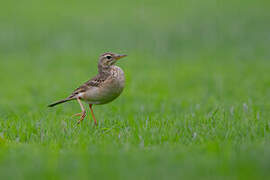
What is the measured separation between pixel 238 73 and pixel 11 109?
316 inches

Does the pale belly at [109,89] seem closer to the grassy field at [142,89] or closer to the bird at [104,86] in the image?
the bird at [104,86]

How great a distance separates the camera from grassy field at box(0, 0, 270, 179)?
504 cm

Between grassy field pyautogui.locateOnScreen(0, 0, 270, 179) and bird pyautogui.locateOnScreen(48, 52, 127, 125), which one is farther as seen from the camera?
bird pyautogui.locateOnScreen(48, 52, 127, 125)

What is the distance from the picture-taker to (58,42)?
20328 mm

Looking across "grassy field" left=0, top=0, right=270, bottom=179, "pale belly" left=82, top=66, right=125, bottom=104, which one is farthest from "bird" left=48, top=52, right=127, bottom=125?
"grassy field" left=0, top=0, right=270, bottom=179

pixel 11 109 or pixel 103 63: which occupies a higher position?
pixel 103 63

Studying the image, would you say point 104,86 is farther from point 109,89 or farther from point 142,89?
point 142,89

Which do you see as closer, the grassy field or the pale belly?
the grassy field

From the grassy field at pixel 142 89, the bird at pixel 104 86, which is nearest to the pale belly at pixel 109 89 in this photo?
the bird at pixel 104 86

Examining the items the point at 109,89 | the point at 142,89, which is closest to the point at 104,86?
the point at 109,89

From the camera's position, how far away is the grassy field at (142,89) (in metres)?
5.04

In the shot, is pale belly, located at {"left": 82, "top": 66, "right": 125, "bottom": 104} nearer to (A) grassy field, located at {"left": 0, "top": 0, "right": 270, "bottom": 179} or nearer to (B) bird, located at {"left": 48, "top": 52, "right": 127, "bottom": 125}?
(B) bird, located at {"left": 48, "top": 52, "right": 127, "bottom": 125}

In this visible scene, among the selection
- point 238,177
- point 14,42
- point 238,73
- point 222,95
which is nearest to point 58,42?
point 14,42

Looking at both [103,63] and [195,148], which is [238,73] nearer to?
[103,63]
